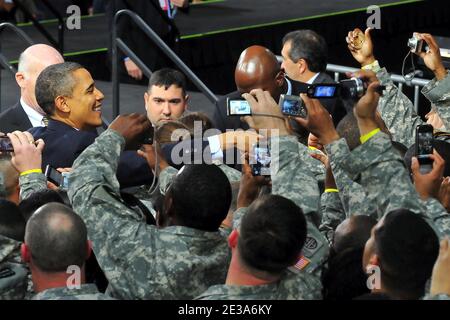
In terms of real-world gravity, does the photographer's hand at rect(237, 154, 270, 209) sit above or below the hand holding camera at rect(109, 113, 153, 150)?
below

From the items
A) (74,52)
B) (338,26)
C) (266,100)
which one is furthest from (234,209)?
(338,26)

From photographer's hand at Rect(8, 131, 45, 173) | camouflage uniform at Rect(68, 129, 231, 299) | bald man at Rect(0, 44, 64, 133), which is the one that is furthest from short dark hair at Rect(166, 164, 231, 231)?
bald man at Rect(0, 44, 64, 133)

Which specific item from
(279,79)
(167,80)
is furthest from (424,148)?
(167,80)

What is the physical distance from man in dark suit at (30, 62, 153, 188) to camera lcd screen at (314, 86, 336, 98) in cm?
158

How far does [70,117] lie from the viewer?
18.6ft

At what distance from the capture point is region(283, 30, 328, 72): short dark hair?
7.13 meters

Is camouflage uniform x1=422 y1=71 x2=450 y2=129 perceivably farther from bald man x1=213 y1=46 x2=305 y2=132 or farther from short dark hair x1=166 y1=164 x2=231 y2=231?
short dark hair x1=166 y1=164 x2=231 y2=231

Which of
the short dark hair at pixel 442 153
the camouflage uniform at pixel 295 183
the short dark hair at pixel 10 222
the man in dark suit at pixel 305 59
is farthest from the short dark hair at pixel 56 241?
the man in dark suit at pixel 305 59

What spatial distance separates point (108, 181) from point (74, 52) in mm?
6380

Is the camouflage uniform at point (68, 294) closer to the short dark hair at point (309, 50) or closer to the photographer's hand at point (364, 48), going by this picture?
the photographer's hand at point (364, 48)

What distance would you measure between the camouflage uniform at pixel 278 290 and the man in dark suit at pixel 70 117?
6.32 ft

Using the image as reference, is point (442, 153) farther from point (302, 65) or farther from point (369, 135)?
point (302, 65)

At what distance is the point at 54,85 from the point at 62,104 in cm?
10

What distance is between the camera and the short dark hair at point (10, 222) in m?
4.08
